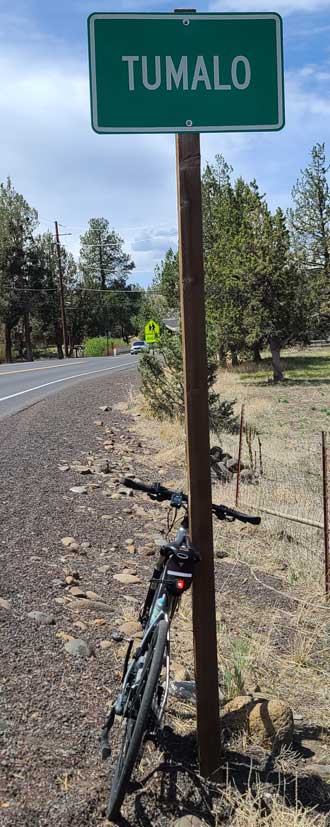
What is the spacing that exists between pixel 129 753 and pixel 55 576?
263 cm

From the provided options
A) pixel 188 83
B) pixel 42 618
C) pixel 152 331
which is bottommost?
pixel 42 618

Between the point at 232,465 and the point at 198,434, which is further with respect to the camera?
the point at 232,465

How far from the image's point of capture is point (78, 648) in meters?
4.06

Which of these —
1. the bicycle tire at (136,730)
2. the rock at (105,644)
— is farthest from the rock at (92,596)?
the bicycle tire at (136,730)

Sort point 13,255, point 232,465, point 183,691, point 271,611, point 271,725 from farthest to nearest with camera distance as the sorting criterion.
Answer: point 13,255, point 232,465, point 271,611, point 183,691, point 271,725

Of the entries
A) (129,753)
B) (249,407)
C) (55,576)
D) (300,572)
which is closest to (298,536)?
(300,572)

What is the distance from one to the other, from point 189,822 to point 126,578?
2751 millimetres

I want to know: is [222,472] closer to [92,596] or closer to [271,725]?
[92,596]

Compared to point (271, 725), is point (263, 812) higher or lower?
lower

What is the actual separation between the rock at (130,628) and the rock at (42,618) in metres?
0.42

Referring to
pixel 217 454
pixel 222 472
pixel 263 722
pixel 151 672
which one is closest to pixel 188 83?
pixel 151 672

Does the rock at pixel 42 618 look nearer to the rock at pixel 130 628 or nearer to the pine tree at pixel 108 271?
the rock at pixel 130 628

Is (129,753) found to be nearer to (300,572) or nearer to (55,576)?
(55,576)

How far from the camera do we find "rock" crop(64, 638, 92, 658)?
4.01m
